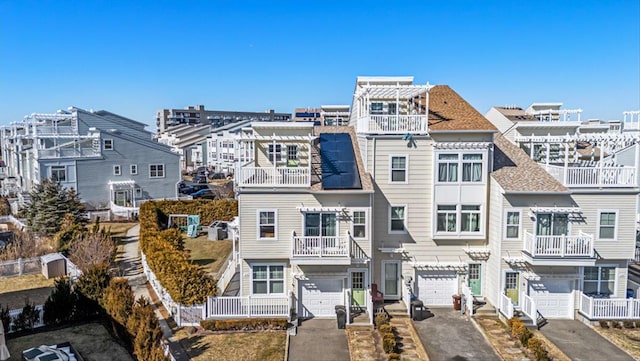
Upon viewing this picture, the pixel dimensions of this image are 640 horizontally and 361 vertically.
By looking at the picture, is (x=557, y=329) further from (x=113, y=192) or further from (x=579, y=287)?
(x=113, y=192)

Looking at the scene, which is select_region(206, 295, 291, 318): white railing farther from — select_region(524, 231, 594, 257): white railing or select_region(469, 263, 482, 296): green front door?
select_region(524, 231, 594, 257): white railing

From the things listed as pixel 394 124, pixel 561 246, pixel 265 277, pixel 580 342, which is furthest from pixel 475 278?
pixel 265 277

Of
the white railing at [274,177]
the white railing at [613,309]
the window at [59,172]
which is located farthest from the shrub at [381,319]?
the window at [59,172]

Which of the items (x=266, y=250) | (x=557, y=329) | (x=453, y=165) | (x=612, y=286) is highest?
(x=453, y=165)

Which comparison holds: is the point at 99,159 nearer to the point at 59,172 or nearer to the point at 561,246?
the point at 59,172

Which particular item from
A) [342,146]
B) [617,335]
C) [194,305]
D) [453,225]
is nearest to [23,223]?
[194,305]

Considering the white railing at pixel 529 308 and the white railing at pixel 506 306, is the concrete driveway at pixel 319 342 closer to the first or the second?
the white railing at pixel 506 306
